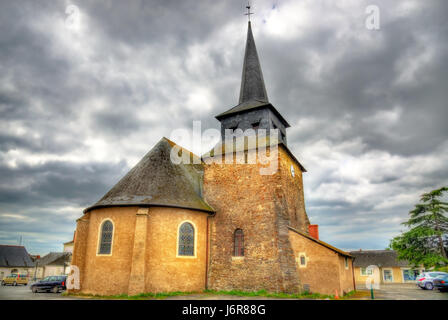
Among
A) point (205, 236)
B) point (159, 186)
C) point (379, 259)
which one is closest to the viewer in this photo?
point (159, 186)

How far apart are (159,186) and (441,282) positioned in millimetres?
22086

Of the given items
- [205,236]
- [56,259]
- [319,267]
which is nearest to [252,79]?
[205,236]

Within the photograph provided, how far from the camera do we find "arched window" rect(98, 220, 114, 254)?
17.6 meters

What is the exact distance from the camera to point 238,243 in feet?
63.4

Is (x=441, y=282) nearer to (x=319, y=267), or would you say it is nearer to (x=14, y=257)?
(x=319, y=267)

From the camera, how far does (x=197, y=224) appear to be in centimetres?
1923

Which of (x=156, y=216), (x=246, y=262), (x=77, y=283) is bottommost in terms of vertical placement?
(x=77, y=283)

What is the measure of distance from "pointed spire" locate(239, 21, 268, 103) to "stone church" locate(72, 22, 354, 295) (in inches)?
134

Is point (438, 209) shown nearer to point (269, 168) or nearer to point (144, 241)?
point (269, 168)

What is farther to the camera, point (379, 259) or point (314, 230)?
point (379, 259)

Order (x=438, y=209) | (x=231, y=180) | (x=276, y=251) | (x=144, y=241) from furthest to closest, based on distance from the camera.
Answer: (x=438, y=209), (x=231, y=180), (x=276, y=251), (x=144, y=241)

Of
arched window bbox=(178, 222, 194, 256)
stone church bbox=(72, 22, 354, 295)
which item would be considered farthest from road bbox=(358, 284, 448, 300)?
arched window bbox=(178, 222, 194, 256)
